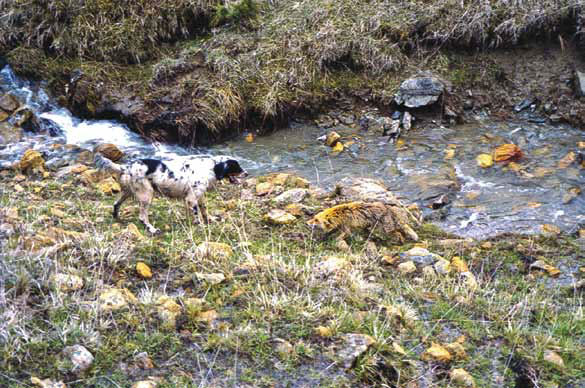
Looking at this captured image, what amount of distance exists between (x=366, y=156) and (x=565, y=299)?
13.2ft

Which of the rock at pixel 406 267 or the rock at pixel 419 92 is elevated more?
the rock at pixel 419 92

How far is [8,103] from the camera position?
352 inches

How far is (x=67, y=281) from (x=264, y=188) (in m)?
3.48

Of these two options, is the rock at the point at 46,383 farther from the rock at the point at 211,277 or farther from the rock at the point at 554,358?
the rock at the point at 554,358

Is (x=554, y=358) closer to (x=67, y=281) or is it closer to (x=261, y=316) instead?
(x=261, y=316)

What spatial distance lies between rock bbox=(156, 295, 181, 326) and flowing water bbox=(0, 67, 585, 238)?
11.8 ft

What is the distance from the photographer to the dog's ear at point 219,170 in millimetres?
5984

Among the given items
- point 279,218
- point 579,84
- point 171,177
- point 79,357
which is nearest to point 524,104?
point 579,84

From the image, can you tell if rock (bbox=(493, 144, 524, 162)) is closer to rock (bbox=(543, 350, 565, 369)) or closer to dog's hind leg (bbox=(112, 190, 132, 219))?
rock (bbox=(543, 350, 565, 369))

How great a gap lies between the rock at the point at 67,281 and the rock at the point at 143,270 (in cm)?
48

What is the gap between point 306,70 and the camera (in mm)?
9297

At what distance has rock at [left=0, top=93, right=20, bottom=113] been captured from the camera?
8.90 metres

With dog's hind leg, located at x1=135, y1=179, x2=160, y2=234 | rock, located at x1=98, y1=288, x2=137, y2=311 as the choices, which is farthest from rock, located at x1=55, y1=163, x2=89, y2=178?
rock, located at x1=98, y1=288, x2=137, y2=311

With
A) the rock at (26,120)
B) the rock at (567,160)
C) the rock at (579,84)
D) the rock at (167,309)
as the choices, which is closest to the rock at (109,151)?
the rock at (26,120)
